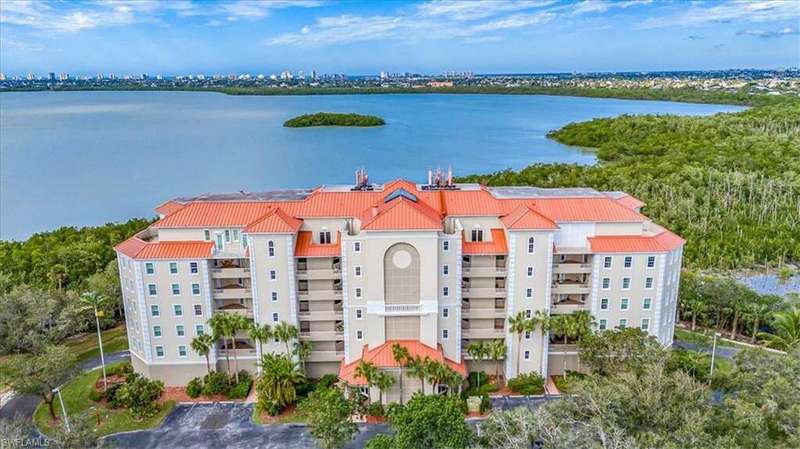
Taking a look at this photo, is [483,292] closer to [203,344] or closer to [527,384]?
[527,384]

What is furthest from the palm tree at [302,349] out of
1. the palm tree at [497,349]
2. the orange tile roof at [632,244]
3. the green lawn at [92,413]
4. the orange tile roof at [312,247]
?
the orange tile roof at [632,244]

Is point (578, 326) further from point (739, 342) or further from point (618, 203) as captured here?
point (739, 342)

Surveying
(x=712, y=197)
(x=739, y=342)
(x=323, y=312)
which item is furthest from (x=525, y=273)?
(x=712, y=197)

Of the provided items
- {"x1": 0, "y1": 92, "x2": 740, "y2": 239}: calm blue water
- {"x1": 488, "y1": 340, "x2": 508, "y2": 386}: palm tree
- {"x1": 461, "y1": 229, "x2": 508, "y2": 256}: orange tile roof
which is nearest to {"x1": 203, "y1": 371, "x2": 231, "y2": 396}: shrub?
{"x1": 488, "y1": 340, "x2": 508, "y2": 386}: palm tree

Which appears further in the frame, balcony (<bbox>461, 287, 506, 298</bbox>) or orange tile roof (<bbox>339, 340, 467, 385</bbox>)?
balcony (<bbox>461, 287, 506, 298</bbox>)

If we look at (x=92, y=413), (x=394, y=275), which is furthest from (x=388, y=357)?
(x=92, y=413)

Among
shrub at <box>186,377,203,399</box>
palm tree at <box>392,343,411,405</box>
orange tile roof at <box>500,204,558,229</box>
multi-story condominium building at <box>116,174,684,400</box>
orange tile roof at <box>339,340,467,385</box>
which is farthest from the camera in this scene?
shrub at <box>186,377,203,399</box>

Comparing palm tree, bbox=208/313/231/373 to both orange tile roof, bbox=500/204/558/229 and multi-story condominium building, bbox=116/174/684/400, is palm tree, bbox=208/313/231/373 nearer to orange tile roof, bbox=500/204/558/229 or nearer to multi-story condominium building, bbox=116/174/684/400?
multi-story condominium building, bbox=116/174/684/400
